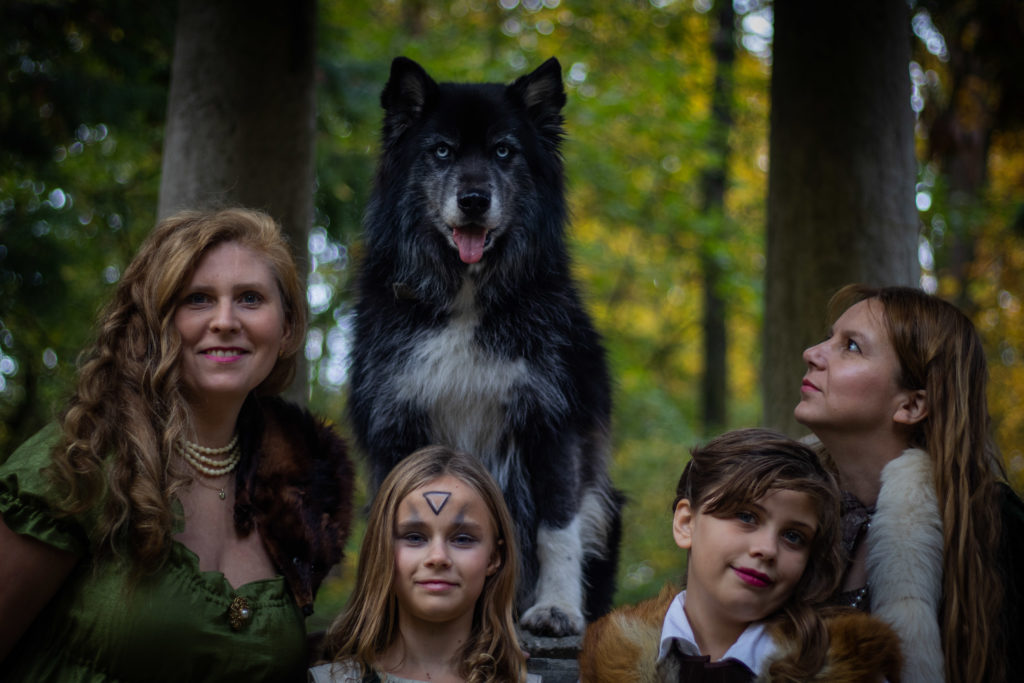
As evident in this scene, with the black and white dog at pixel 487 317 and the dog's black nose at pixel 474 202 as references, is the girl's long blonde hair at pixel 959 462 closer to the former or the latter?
the black and white dog at pixel 487 317

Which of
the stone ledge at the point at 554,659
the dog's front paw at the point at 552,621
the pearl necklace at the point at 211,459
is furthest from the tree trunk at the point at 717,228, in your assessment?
the pearl necklace at the point at 211,459

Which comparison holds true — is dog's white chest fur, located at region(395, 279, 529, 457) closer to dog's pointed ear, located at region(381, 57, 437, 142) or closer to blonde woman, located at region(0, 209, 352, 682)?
blonde woman, located at region(0, 209, 352, 682)

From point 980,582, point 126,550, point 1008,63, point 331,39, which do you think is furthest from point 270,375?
point 331,39

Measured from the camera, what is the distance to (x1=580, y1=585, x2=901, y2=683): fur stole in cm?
241

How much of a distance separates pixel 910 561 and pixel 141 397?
2.42m

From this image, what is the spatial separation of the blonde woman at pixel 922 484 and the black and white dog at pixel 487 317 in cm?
94

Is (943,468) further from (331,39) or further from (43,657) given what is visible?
(331,39)

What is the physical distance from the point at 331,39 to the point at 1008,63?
242 inches

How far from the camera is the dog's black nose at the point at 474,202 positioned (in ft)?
10.5

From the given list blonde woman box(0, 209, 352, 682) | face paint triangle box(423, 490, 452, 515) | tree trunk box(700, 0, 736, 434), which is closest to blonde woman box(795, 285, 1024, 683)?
face paint triangle box(423, 490, 452, 515)

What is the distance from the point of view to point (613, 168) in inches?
499

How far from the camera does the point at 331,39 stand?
29.7 ft

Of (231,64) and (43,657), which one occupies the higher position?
(231,64)

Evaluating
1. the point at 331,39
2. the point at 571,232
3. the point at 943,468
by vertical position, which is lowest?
the point at 943,468
